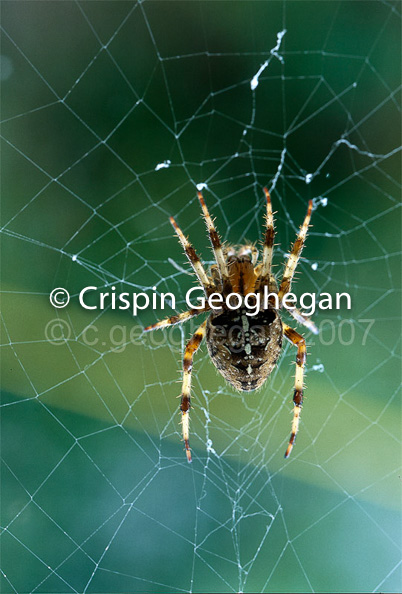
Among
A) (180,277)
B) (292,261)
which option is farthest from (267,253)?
(180,277)

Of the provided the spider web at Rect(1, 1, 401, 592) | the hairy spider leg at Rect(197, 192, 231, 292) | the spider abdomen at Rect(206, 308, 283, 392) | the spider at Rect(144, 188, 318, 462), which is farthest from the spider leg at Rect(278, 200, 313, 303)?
the spider web at Rect(1, 1, 401, 592)

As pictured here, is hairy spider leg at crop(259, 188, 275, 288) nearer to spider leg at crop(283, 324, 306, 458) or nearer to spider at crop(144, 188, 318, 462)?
spider at crop(144, 188, 318, 462)

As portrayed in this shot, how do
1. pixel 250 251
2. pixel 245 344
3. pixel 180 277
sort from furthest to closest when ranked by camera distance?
pixel 180 277 → pixel 250 251 → pixel 245 344

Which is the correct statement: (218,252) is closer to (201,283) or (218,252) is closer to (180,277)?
(201,283)

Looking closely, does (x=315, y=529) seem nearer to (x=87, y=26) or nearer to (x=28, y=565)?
(x=28, y=565)

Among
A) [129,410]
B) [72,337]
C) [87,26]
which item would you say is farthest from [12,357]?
[87,26]

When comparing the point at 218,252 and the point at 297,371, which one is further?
the point at 297,371
